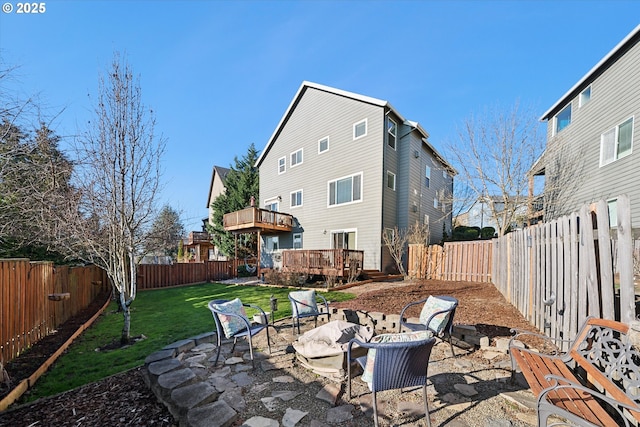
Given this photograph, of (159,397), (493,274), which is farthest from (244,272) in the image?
(159,397)

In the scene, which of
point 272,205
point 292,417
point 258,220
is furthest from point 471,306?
point 272,205

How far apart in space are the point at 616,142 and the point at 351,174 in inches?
388

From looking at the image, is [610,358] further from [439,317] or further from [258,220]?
[258,220]

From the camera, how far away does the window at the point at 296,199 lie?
17109 millimetres

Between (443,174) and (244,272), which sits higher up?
(443,174)

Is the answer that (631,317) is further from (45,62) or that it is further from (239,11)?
(239,11)

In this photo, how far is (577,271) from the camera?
10.6 feet

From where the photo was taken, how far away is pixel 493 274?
9797mm

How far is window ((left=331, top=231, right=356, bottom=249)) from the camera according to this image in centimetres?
1413

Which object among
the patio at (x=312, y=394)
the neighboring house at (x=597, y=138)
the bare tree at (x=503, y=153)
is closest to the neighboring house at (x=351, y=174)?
the bare tree at (x=503, y=153)

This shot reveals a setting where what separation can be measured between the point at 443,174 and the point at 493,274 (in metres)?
10.7

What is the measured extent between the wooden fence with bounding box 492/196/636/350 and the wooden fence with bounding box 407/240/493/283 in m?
5.70

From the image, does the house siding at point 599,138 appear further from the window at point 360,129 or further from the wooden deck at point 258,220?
the wooden deck at point 258,220

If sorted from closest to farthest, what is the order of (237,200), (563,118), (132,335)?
1. (132,335)
2. (563,118)
3. (237,200)
